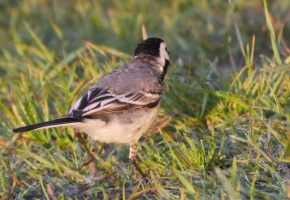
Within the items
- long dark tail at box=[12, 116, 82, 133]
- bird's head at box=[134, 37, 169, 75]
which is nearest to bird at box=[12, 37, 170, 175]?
long dark tail at box=[12, 116, 82, 133]

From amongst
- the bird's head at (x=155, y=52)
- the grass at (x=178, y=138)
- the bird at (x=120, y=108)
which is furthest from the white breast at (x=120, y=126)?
the bird's head at (x=155, y=52)

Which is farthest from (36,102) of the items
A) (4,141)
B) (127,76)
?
(127,76)

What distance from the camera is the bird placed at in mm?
5039

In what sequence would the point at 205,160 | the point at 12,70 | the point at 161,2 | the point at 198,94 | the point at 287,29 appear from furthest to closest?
the point at 161,2, the point at 287,29, the point at 12,70, the point at 198,94, the point at 205,160

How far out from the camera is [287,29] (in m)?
7.98

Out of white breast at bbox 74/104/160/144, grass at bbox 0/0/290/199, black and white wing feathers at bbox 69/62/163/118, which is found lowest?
grass at bbox 0/0/290/199

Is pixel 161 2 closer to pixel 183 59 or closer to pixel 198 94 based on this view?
pixel 183 59

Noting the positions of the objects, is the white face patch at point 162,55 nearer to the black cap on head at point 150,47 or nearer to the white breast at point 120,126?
the black cap on head at point 150,47

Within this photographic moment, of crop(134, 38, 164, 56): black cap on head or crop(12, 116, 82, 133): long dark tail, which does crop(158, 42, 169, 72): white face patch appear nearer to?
crop(134, 38, 164, 56): black cap on head

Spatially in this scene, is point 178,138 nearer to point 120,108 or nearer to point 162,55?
point 120,108

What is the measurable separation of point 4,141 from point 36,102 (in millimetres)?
555

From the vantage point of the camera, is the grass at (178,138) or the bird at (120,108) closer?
the grass at (178,138)

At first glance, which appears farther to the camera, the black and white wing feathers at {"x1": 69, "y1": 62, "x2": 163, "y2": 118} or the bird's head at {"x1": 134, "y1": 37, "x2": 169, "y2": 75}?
the bird's head at {"x1": 134, "y1": 37, "x2": 169, "y2": 75}

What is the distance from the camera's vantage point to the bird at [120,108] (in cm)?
504
